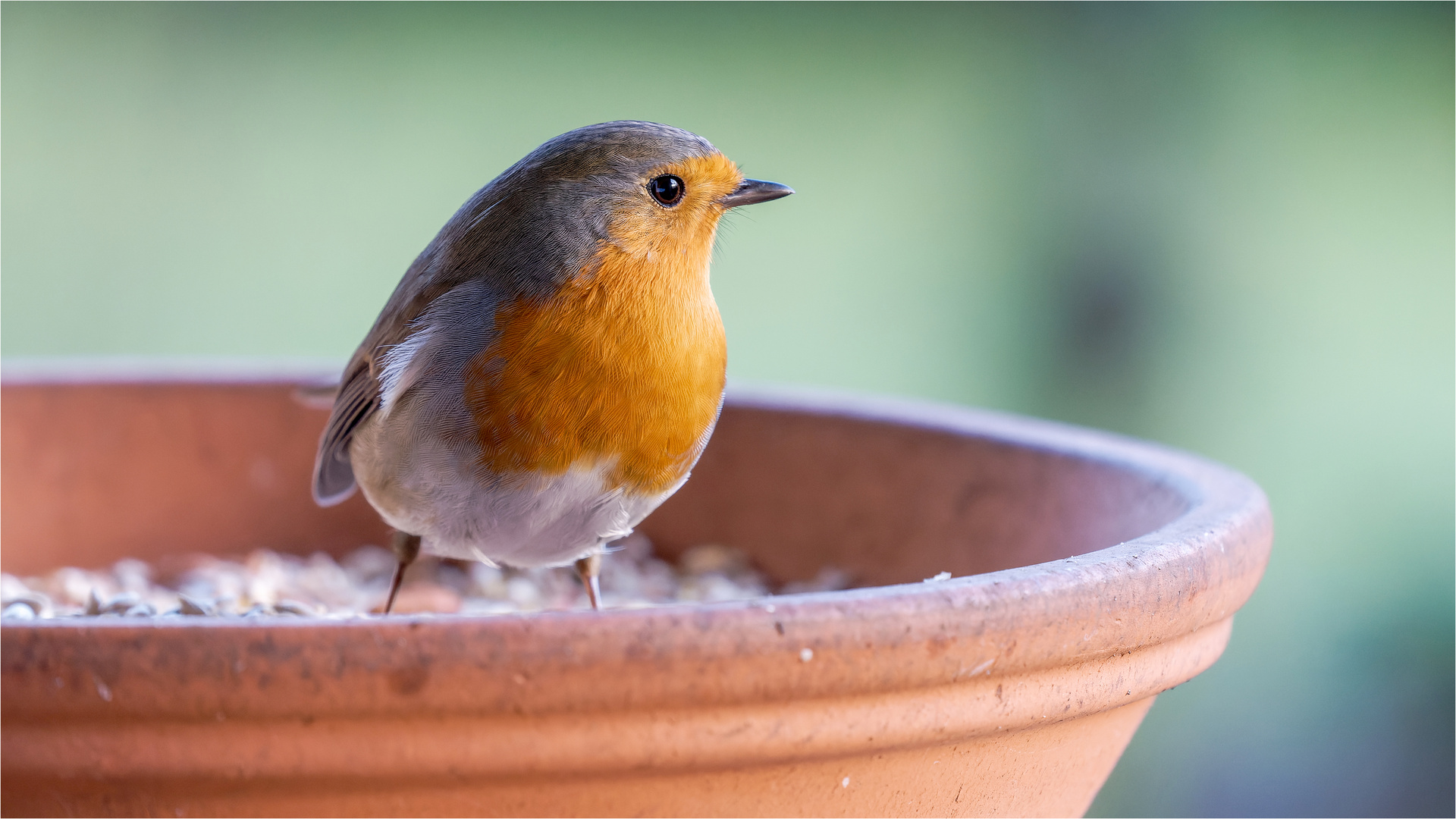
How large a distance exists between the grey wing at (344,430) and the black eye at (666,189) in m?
0.35

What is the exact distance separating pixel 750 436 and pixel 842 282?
115 cm

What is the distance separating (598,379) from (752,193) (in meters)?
0.27

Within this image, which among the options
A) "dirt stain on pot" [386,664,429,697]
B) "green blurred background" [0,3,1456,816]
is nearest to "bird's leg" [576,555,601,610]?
"dirt stain on pot" [386,664,429,697]

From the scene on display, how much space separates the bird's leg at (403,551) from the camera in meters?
1.47

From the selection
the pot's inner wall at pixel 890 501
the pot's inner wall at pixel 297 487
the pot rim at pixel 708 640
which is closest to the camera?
the pot rim at pixel 708 640

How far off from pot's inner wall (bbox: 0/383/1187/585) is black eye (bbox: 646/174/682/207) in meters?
0.57

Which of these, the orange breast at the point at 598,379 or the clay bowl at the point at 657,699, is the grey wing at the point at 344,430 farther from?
the clay bowl at the point at 657,699

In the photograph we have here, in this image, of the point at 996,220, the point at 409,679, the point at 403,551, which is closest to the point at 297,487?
the point at 403,551

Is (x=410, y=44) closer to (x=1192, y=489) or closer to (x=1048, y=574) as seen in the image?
(x=1192, y=489)

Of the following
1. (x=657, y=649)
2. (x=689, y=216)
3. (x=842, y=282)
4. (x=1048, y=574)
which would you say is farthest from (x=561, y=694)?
(x=842, y=282)

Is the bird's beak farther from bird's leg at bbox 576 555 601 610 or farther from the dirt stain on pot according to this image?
the dirt stain on pot

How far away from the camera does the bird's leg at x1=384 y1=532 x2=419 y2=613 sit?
1.47 m

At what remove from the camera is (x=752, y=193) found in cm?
124

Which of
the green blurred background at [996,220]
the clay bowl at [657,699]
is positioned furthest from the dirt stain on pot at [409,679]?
the green blurred background at [996,220]
